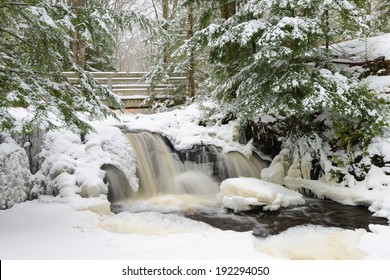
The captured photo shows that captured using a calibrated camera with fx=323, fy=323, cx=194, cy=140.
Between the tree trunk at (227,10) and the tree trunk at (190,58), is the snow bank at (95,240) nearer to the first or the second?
the tree trunk at (227,10)

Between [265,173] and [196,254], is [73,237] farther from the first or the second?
[265,173]

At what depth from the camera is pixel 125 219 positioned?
5.50 meters

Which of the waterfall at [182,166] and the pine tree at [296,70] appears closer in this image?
the pine tree at [296,70]

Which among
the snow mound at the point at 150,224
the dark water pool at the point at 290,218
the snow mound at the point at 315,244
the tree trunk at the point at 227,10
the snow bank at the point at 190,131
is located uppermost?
the tree trunk at the point at 227,10

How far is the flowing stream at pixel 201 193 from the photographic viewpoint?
585 cm

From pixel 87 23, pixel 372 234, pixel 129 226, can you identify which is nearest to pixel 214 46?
pixel 87 23

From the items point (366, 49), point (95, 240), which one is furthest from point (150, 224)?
point (366, 49)

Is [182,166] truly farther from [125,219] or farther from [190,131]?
[125,219]

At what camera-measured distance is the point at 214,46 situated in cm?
745

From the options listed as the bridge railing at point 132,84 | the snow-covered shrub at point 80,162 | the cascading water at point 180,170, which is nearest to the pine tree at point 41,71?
the snow-covered shrub at point 80,162

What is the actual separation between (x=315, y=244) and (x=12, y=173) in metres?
5.23

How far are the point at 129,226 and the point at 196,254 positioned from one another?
153 centimetres

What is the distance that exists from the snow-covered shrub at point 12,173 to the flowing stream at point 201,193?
169cm

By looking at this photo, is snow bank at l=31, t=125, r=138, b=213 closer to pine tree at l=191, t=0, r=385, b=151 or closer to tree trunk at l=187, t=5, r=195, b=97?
pine tree at l=191, t=0, r=385, b=151
